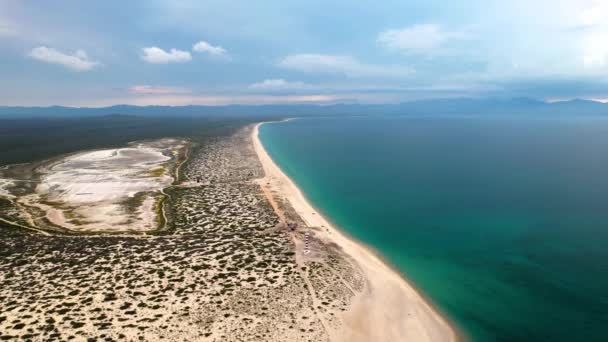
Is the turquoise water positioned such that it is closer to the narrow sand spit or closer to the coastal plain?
the narrow sand spit

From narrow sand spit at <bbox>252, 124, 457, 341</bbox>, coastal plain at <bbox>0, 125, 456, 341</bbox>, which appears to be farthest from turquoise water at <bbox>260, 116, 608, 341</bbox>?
coastal plain at <bbox>0, 125, 456, 341</bbox>

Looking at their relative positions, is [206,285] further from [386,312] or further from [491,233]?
[491,233]

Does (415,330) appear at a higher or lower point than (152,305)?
lower

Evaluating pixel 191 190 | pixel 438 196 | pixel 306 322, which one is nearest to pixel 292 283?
pixel 306 322

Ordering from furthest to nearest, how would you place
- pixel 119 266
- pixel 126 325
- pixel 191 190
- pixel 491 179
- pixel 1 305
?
1. pixel 491 179
2. pixel 191 190
3. pixel 119 266
4. pixel 1 305
5. pixel 126 325

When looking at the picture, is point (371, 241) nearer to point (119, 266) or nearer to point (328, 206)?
point (328, 206)

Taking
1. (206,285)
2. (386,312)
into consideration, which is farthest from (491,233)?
(206,285)

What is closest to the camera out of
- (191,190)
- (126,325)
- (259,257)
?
(126,325)
